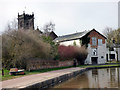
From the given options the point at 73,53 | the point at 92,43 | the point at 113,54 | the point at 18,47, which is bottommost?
the point at 113,54

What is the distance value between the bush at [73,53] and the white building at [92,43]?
2.99 meters

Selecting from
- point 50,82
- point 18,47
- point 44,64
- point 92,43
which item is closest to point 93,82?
point 50,82

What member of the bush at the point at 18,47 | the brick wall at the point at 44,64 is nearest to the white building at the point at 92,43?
the brick wall at the point at 44,64

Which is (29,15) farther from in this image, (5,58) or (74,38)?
(5,58)

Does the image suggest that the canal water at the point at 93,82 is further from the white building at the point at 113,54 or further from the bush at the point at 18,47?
the white building at the point at 113,54

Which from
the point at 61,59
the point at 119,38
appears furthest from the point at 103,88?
the point at 119,38

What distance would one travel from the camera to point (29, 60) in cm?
2480

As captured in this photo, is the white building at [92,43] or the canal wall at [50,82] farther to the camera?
the white building at [92,43]

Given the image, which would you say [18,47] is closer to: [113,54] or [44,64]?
[44,64]

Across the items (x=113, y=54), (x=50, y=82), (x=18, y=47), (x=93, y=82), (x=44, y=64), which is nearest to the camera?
(x=50, y=82)

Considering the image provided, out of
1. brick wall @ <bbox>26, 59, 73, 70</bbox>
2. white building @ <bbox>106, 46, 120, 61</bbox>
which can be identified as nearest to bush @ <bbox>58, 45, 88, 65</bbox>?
brick wall @ <bbox>26, 59, 73, 70</bbox>

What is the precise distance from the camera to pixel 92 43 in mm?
43375

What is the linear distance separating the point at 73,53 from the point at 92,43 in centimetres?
881

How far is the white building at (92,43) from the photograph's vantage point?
4163cm
